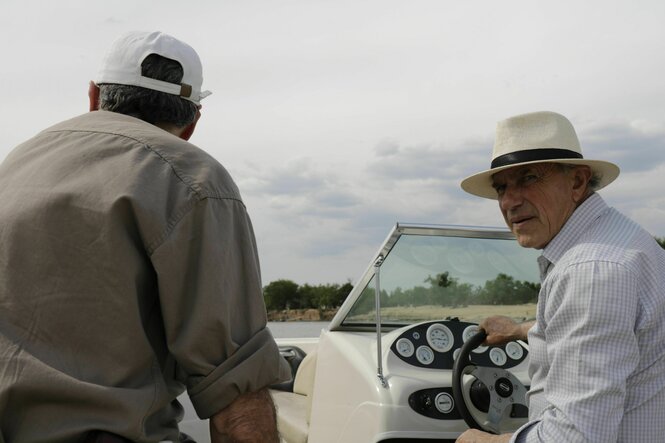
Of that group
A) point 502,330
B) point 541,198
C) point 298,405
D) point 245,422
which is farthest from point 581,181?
point 298,405

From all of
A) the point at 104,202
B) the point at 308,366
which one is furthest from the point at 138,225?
the point at 308,366

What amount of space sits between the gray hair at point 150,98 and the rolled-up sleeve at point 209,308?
0.35 m

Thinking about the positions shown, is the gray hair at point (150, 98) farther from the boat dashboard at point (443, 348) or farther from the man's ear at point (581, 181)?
Result: the boat dashboard at point (443, 348)

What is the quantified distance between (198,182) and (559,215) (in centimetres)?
130

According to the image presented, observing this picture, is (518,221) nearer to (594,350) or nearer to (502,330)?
(594,350)

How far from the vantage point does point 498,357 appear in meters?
3.98

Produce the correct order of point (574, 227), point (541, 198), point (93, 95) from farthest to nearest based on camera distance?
point (541, 198) < point (574, 227) < point (93, 95)

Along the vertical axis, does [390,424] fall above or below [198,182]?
below

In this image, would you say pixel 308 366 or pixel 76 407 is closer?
pixel 76 407

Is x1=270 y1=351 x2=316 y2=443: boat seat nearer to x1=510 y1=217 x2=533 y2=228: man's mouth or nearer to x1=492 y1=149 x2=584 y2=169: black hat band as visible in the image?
x1=510 y1=217 x2=533 y2=228: man's mouth

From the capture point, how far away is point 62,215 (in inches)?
70.5

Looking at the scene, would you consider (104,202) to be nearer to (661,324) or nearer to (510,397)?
(661,324)

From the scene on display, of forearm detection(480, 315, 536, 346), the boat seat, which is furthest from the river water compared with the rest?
forearm detection(480, 315, 536, 346)

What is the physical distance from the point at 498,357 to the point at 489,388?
0.37 metres
